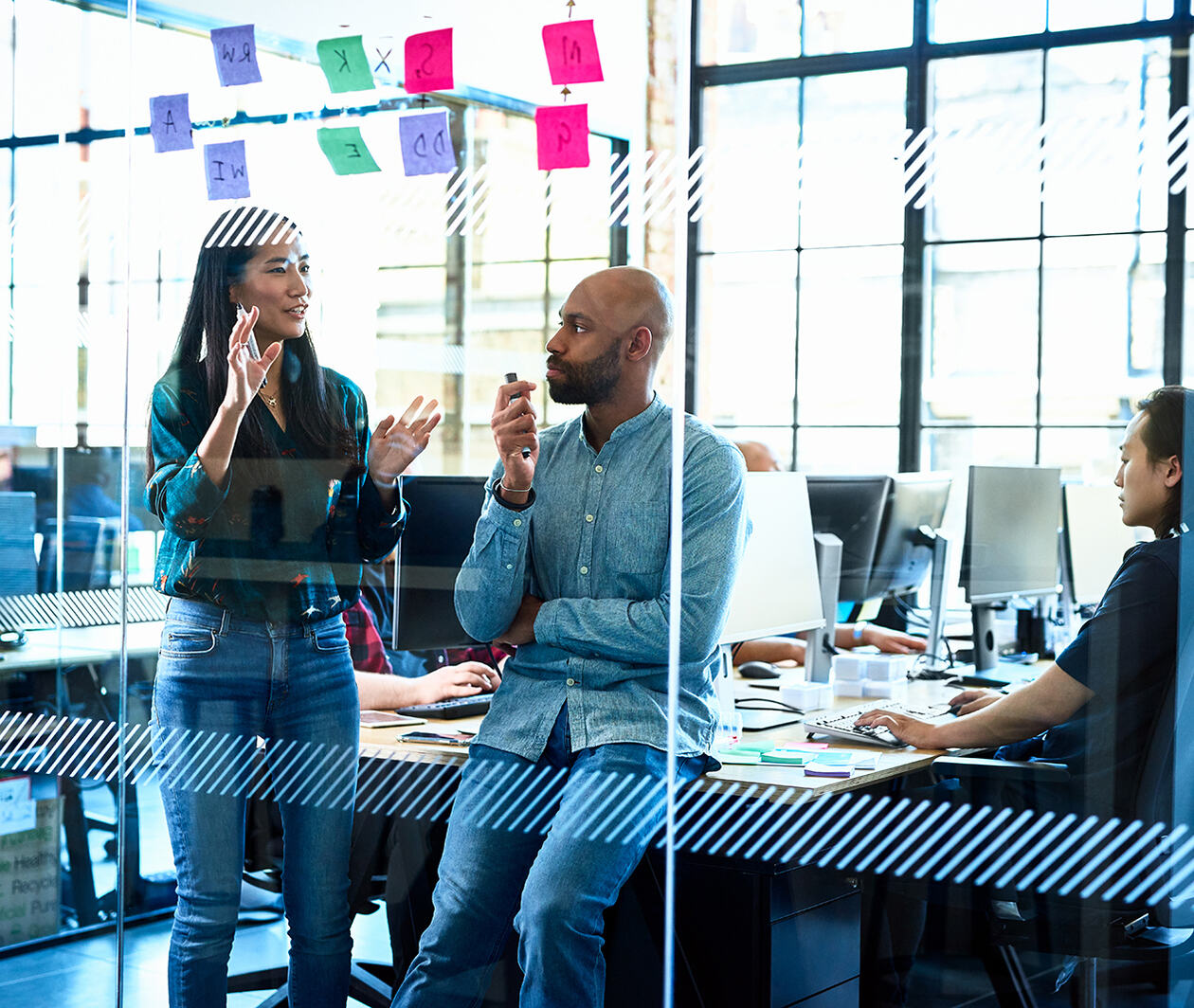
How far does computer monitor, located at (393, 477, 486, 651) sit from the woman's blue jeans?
13 cm

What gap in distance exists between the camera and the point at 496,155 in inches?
94.5

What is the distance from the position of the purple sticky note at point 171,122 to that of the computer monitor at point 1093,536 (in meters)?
1.86

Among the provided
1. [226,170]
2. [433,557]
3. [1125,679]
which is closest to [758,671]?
[433,557]

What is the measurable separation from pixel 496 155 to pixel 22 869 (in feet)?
6.41

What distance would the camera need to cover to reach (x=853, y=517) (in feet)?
9.55

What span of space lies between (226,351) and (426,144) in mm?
554

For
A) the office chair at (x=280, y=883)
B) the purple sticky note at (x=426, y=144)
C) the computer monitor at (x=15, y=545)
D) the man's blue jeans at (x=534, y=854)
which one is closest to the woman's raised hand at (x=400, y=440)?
the purple sticky note at (x=426, y=144)

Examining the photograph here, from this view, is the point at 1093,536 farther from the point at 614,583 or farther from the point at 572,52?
the point at 572,52

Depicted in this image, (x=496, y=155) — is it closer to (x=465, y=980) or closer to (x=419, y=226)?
(x=419, y=226)

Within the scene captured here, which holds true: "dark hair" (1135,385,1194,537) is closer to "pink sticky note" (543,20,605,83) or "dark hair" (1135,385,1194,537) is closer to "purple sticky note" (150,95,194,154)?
"pink sticky note" (543,20,605,83)

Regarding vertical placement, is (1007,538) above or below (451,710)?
above

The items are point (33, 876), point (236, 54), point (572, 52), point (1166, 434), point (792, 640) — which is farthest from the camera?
point (792, 640)

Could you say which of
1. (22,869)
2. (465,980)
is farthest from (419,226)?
(22,869)

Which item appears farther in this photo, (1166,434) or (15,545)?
(15,545)
